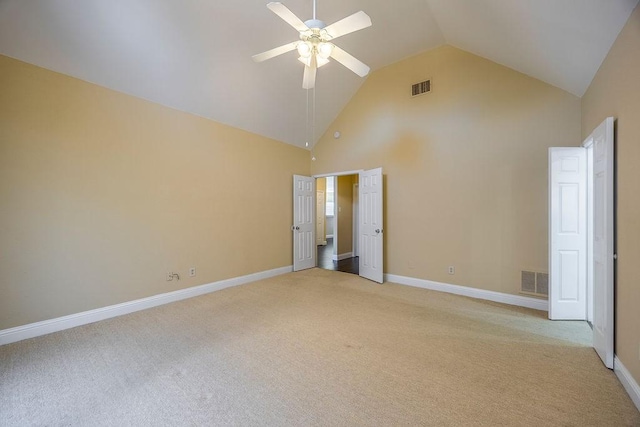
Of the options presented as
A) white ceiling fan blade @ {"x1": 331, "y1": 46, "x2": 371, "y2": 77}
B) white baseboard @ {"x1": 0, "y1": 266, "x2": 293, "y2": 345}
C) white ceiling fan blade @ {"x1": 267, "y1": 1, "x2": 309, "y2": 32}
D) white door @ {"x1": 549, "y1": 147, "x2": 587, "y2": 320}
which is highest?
white ceiling fan blade @ {"x1": 267, "y1": 1, "x2": 309, "y2": 32}

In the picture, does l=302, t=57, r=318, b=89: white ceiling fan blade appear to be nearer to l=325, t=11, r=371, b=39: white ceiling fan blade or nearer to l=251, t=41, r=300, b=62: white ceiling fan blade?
l=251, t=41, r=300, b=62: white ceiling fan blade

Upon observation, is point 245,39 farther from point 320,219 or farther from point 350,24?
point 320,219

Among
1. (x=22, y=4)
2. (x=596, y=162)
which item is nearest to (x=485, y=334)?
(x=596, y=162)

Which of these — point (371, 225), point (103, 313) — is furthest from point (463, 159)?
point (103, 313)

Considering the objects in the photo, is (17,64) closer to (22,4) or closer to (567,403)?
(22,4)

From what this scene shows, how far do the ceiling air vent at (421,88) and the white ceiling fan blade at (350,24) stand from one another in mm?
2669

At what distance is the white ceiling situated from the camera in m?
2.33

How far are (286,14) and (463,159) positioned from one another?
128 inches

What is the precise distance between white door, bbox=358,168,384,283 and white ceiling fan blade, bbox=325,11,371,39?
2.75 metres

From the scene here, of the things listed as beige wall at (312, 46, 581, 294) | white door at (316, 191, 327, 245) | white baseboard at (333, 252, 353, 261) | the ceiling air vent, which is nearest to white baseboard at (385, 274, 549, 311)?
beige wall at (312, 46, 581, 294)

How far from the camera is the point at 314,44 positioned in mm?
2227

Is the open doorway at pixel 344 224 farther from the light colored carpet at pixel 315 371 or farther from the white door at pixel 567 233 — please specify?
the white door at pixel 567 233

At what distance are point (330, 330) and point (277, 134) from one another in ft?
12.5

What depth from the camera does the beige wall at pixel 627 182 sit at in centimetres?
176
